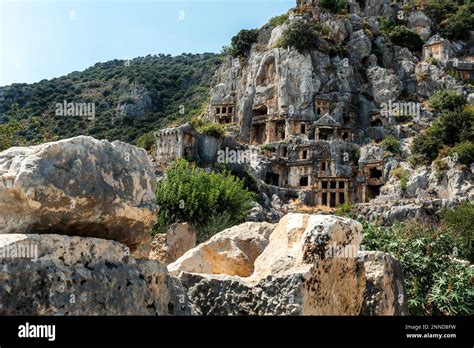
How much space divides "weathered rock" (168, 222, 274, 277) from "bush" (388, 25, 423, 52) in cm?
7873

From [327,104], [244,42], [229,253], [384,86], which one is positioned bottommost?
[229,253]

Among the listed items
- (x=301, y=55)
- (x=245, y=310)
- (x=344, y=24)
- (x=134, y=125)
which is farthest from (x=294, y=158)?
(x=245, y=310)

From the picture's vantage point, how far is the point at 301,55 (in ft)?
228

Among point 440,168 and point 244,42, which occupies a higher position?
point 244,42

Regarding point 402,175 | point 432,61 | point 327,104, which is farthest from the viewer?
point 432,61

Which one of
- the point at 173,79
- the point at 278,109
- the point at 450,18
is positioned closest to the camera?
the point at 278,109

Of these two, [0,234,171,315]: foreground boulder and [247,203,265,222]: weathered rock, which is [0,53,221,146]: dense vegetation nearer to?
[247,203,265,222]: weathered rock

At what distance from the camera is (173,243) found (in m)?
15.2

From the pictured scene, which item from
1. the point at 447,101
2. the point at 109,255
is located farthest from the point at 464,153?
the point at 109,255

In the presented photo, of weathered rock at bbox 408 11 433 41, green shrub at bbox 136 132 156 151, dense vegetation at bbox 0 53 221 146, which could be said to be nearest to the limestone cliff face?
weathered rock at bbox 408 11 433 41

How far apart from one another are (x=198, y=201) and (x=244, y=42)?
56.6 metres

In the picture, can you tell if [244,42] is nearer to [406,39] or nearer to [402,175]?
[406,39]

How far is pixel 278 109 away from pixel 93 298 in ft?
214
